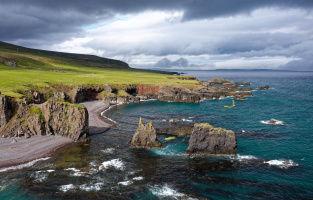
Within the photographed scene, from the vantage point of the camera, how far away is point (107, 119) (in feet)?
302

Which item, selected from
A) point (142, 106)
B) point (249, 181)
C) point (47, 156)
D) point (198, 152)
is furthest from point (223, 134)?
point (142, 106)

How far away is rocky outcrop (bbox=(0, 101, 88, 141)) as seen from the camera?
64375 mm

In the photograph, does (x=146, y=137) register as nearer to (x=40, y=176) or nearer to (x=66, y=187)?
(x=66, y=187)

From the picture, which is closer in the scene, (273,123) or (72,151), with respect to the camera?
(72,151)

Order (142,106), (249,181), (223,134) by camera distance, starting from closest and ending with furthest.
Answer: (249,181) < (223,134) < (142,106)

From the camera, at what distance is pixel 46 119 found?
2591 inches

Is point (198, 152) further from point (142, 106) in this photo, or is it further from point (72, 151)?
point (142, 106)

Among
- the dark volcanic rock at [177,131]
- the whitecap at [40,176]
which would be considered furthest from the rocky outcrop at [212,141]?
the whitecap at [40,176]

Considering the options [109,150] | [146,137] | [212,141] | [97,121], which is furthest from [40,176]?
[97,121]

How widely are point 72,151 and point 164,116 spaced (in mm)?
48176

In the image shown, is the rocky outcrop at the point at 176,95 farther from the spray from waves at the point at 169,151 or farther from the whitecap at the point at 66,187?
the whitecap at the point at 66,187

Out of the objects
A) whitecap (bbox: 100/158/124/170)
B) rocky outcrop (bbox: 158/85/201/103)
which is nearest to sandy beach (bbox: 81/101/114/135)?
whitecap (bbox: 100/158/124/170)

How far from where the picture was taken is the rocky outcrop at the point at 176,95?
135 meters

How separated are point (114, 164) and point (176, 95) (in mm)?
95293
